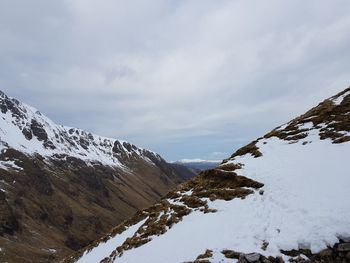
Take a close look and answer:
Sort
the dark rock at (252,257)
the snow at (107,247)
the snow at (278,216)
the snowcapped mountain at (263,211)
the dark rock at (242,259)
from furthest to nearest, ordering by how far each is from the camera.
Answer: the snow at (107,247)
the snow at (278,216)
the snowcapped mountain at (263,211)
the dark rock at (242,259)
the dark rock at (252,257)

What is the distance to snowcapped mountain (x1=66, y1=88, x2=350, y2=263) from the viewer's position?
19.4 metres

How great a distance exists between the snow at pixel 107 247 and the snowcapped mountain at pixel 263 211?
106 millimetres

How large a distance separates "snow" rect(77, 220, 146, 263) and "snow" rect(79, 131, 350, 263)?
76cm

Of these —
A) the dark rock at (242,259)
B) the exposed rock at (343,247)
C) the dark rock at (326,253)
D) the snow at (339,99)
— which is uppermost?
the snow at (339,99)

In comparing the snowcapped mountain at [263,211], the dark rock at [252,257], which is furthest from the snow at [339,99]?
the dark rock at [252,257]

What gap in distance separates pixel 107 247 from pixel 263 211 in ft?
45.8

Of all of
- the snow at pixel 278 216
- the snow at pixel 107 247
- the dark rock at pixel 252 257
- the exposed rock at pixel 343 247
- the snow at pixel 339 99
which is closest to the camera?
the exposed rock at pixel 343 247

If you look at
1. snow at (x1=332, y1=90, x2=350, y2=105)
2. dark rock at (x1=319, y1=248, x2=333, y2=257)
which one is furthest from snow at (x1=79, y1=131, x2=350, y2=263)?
snow at (x1=332, y1=90, x2=350, y2=105)

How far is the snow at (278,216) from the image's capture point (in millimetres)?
19672

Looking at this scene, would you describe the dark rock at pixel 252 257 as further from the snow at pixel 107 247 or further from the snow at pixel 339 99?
the snow at pixel 339 99

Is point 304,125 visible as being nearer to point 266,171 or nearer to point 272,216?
point 266,171

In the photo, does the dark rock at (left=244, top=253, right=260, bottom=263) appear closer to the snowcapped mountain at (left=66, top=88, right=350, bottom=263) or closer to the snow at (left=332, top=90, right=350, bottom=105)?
the snowcapped mountain at (left=66, top=88, right=350, bottom=263)

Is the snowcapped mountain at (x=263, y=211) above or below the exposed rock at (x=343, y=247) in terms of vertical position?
above

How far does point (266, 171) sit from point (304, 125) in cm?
959
